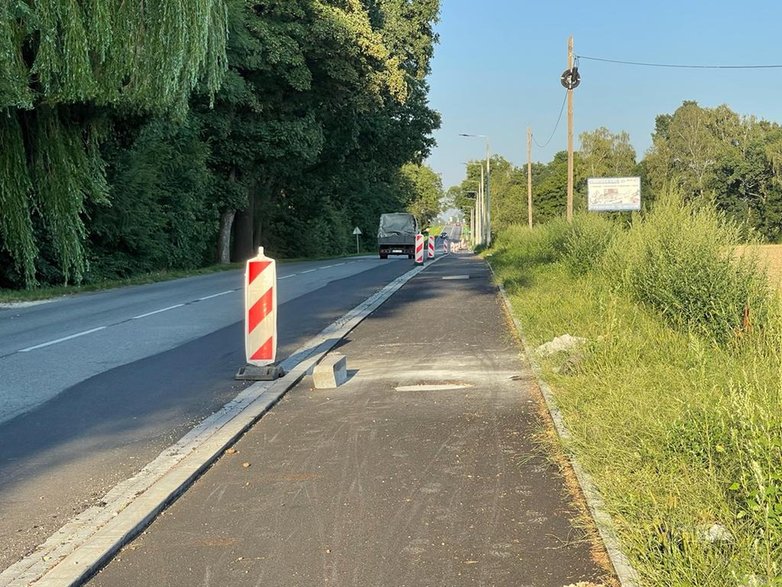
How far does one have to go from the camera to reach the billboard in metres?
45.0

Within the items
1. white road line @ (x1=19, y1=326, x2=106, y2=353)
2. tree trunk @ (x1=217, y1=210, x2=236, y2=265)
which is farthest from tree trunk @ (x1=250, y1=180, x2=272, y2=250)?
white road line @ (x1=19, y1=326, x2=106, y2=353)

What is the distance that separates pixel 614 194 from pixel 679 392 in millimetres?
40764

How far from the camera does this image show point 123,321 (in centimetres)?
1508

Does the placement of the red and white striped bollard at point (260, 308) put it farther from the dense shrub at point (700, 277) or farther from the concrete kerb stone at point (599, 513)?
the dense shrub at point (700, 277)

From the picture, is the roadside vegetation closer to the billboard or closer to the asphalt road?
the asphalt road

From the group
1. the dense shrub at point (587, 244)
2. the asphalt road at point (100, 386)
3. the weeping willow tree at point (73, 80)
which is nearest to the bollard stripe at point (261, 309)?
the asphalt road at point (100, 386)

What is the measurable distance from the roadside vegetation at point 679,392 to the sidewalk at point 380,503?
36 cm

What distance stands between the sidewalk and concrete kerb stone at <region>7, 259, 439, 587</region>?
0.09 meters

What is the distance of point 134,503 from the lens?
5102 mm

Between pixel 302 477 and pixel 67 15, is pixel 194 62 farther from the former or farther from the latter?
pixel 302 477

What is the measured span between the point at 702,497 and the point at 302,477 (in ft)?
8.25

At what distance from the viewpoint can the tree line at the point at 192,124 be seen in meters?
14.9

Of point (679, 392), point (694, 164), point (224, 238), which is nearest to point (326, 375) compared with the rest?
point (679, 392)

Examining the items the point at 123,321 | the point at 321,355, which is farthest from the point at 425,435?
the point at 123,321
